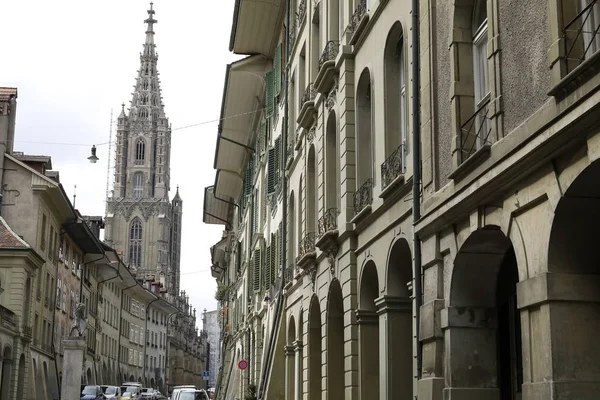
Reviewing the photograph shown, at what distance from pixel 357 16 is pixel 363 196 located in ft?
→ 12.3

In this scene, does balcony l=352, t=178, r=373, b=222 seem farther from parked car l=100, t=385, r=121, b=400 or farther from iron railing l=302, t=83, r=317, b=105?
parked car l=100, t=385, r=121, b=400

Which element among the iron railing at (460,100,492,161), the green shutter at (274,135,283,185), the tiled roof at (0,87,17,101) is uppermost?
the tiled roof at (0,87,17,101)

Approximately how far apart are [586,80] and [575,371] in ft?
9.38

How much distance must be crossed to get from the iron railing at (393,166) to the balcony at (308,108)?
6.83 m

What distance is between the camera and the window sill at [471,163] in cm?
1114

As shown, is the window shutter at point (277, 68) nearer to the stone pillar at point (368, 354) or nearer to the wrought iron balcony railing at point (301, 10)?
the wrought iron balcony railing at point (301, 10)

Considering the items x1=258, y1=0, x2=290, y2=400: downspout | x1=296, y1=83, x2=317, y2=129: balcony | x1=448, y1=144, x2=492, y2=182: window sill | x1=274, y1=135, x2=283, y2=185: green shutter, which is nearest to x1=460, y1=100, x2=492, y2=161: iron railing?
x1=448, y1=144, x2=492, y2=182: window sill

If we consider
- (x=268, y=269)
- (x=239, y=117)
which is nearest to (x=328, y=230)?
(x=268, y=269)

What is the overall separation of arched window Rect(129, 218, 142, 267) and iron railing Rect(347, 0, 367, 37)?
180 meters

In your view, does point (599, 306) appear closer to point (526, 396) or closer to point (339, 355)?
point (526, 396)

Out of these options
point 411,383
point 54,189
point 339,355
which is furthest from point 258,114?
point 411,383

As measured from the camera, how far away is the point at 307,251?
23.4 meters

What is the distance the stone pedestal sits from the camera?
1570 inches

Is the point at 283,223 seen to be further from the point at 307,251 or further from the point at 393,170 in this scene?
the point at 393,170
